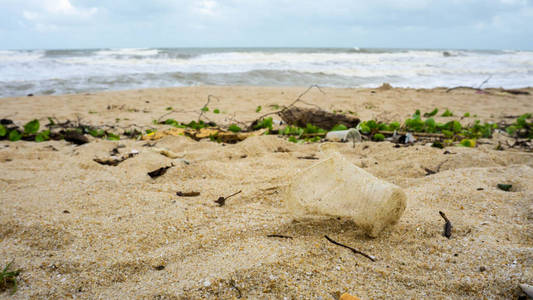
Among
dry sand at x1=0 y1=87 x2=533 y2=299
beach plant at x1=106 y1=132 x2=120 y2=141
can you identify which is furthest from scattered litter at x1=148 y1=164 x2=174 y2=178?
beach plant at x1=106 y1=132 x2=120 y2=141

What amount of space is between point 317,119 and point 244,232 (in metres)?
2.52

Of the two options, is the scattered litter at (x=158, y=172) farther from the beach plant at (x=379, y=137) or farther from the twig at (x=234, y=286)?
the beach plant at (x=379, y=137)

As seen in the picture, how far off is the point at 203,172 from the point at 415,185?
127cm

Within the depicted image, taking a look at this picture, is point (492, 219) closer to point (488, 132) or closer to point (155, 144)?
point (488, 132)

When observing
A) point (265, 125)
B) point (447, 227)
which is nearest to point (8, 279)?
point (447, 227)

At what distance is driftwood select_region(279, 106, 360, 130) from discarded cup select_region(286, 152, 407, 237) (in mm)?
2375

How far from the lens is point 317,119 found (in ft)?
12.2

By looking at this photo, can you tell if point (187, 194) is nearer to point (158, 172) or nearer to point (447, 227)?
point (158, 172)

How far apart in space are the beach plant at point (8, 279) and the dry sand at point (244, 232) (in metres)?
0.02

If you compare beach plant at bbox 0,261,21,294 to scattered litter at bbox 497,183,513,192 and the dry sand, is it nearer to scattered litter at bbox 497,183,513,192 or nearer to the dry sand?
the dry sand

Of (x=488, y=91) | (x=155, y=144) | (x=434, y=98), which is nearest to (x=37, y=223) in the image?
(x=155, y=144)

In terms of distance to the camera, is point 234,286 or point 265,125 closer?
point 234,286

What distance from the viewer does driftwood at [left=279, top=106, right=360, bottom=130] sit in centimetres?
367

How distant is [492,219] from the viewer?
140 cm
